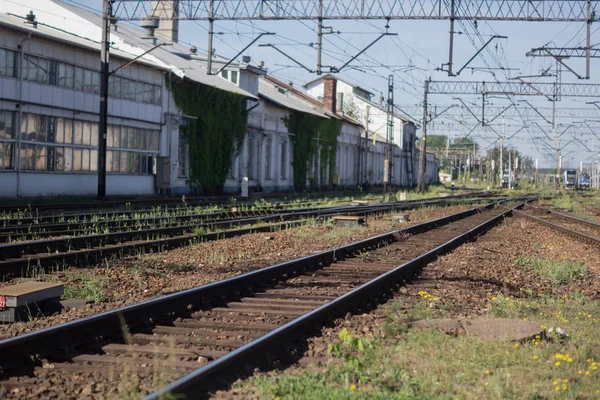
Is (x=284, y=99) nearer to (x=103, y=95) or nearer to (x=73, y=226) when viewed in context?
(x=103, y=95)

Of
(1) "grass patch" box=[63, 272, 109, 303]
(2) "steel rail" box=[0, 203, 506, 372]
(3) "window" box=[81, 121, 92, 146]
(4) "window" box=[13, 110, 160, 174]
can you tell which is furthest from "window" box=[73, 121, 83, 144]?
(2) "steel rail" box=[0, 203, 506, 372]

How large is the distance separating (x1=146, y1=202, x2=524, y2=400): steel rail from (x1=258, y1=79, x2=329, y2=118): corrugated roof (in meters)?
43.3

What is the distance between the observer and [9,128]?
2997 cm

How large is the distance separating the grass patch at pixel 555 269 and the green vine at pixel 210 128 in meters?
29.8

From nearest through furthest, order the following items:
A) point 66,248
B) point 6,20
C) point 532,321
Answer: point 532,321, point 66,248, point 6,20

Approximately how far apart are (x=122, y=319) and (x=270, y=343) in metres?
1.45

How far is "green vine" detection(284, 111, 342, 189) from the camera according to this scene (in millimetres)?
58375

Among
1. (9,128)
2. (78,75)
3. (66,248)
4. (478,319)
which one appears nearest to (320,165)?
(78,75)

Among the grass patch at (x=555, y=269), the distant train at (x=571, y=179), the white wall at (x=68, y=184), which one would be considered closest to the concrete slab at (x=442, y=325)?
the grass patch at (x=555, y=269)

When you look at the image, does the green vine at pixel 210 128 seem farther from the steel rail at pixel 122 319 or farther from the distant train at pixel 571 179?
the distant train at pixel 571 179

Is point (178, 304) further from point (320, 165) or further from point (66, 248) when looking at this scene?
point (320, 165)

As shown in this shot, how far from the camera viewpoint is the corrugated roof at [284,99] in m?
56.0

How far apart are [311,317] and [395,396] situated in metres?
2.46

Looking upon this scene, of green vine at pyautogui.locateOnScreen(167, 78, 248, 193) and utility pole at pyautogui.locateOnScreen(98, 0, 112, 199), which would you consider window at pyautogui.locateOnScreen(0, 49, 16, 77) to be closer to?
utility pole at pyautogui.locateOnScreen(98, 0, 112, 199)
